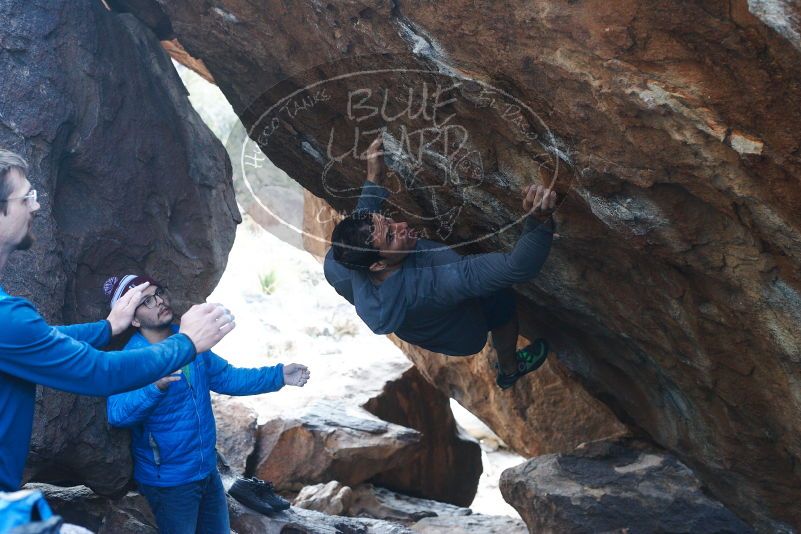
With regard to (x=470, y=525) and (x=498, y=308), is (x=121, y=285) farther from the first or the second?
(x=470, y=525)

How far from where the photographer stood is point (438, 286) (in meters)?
3.74

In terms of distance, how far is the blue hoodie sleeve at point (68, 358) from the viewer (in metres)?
2.60

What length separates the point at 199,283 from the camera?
5270 mm

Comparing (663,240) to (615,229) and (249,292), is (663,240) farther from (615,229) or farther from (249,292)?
(249,292)

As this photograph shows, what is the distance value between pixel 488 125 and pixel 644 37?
3.40ft

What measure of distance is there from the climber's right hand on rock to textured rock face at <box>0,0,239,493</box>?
1.36 m

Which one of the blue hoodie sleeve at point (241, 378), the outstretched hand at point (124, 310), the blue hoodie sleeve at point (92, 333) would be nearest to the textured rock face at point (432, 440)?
the blue hoodie sleeve at point (241, 378)

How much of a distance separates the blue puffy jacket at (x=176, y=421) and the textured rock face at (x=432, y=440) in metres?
4.35

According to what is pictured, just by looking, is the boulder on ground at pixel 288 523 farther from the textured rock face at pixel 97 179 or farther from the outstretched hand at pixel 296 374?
the outstretched hand at pixel 296 374

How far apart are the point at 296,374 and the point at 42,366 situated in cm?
167

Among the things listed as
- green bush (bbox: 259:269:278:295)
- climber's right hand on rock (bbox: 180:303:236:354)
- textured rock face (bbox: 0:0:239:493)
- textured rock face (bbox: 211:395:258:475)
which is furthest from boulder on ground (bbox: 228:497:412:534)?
green bush (bbox: 259:269:278:295)

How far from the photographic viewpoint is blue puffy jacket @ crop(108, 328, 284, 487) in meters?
3.94

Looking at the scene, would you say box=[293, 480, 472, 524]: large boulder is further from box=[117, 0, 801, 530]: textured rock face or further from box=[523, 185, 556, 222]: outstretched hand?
box=[523, 185, 556, 222]: outstretched hand

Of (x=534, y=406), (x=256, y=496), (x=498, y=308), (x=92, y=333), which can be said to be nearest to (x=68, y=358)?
(x=92, y=333)
